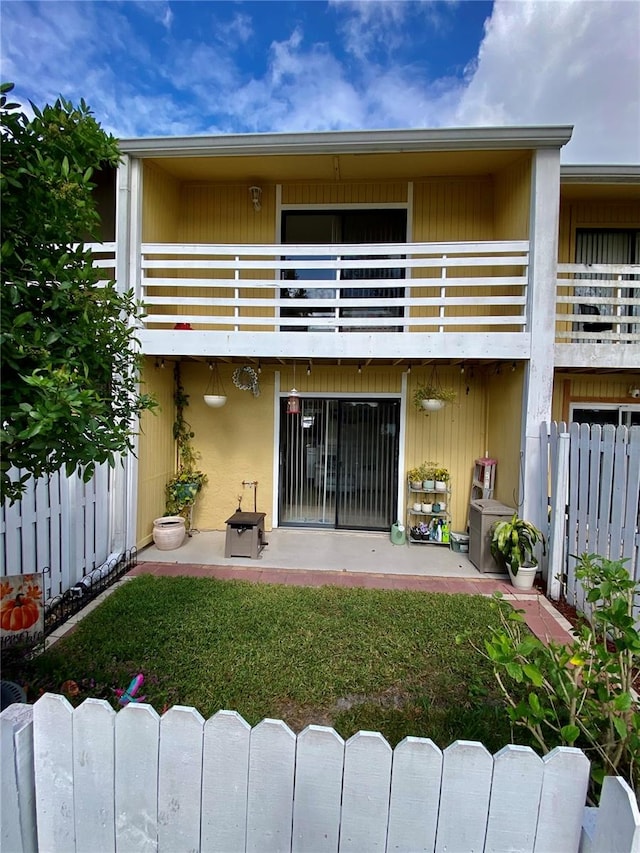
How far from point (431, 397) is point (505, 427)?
1163 mm

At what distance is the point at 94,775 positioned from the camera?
1.39 metres

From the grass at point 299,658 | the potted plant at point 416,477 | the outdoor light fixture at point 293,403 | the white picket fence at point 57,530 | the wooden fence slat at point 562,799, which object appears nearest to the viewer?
the wooden fence slat at point 562,799

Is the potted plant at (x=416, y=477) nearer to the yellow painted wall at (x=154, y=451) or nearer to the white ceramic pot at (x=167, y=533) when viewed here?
the white ceramic pot at (x=167, y=533)

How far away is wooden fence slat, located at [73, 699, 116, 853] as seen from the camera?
1.37 m

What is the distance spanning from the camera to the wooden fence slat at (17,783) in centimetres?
134

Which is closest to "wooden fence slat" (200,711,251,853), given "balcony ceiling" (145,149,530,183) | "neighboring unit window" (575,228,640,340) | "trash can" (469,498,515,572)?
"trash can" (469,498,515,572)

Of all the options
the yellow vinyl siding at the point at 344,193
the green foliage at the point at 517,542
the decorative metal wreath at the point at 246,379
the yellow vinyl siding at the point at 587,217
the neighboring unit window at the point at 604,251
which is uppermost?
the yellow vinyl siding at the point at 344,193

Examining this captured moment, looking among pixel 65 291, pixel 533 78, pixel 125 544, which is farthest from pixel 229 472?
pixel 533 78

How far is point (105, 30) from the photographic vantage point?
518cm

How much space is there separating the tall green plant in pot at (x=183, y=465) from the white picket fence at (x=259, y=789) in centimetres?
521

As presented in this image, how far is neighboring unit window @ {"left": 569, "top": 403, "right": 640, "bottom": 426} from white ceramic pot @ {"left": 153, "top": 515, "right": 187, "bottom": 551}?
6629 mm

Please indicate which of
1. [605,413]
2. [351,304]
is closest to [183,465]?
[351,304]

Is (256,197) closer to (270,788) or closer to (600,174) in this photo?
(600,174)

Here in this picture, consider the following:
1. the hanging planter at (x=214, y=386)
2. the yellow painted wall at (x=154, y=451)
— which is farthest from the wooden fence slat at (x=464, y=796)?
the hanging planter at (x=214, y=386)
